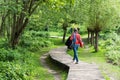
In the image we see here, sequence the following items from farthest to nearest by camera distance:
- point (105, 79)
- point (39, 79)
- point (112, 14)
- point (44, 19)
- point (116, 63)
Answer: point (44, 19), point (112, 14), point (116, 63), point (39, 79), point (105, 79)

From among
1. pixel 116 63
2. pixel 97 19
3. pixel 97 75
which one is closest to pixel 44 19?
pixel 97 19

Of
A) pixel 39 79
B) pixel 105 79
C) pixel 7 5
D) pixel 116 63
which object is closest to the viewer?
pixel 105 79

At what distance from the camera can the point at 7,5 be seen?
14250mm

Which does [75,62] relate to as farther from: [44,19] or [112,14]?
[44,19]

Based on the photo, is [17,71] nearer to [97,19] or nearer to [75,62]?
[75,62]

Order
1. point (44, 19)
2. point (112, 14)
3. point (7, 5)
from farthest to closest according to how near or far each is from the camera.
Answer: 1. point (44, 19)
2. point (112, 14)
3. point (7, 5)

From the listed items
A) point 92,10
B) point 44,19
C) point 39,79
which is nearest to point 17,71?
point 39,79

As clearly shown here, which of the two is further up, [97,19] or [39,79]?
[97,19]

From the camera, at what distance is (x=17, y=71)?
11758mm

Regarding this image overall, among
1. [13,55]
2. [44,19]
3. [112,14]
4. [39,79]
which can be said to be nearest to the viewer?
[39,79]

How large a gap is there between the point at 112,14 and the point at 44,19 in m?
8.76

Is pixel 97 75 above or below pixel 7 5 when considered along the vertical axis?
below

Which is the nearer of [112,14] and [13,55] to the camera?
[13,55]

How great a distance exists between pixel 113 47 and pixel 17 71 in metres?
12.6
